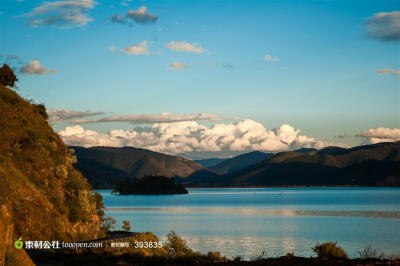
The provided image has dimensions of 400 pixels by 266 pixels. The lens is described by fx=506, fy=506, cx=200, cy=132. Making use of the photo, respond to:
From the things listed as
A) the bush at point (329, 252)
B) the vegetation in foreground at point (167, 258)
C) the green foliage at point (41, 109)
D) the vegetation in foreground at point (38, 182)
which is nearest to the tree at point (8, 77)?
the green foliage at point (41, 109)

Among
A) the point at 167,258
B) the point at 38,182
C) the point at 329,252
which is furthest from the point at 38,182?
the point at 329,252

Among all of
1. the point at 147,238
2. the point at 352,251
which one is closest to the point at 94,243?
the point at 147,238

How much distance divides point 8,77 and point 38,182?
57.4 ft

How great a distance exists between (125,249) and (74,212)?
11031 mm

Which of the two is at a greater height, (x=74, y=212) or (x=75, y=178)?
(x=75, y=178)

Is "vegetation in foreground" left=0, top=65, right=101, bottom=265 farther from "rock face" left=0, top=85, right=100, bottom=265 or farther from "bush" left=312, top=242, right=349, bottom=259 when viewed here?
"bush" left=312, top=242, right=349, bottom=259

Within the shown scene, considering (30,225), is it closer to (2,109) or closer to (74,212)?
(74,212)

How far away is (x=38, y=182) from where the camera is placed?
34031mm

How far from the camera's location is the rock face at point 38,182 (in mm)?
29234

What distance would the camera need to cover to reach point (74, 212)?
34.9 metres

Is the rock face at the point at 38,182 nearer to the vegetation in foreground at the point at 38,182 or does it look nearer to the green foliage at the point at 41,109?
the vegetation in foreground at the point at 38,182

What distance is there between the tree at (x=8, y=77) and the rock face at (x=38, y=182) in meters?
6.02

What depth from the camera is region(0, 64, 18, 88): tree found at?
47.3 metres

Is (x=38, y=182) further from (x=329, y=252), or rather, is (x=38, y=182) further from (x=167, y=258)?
(x=329, y=252)
